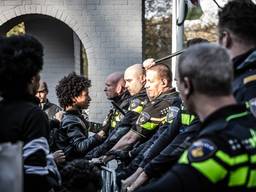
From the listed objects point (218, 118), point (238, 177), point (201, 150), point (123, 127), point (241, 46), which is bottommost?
point (123, 127)

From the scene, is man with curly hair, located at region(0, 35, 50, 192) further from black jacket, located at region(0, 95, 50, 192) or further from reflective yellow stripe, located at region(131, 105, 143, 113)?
reflective yellow stripe, located at region(131, 105, 143, 113)

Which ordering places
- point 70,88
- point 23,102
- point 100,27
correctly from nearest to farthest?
point 23,102 → point 70,88 → point 100,27

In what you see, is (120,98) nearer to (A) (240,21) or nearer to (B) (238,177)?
(A) (240,21)

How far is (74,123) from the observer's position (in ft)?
22.7

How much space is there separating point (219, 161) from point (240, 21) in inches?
50.6

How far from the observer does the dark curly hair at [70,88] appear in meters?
7.18

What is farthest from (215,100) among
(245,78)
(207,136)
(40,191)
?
(40,191)

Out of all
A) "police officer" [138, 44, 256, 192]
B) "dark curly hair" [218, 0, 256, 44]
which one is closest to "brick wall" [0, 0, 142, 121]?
"dark curly hair" [218, 0, 256, 44]

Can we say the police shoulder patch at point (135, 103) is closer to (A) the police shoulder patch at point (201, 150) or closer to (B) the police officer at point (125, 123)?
(B) the police officer at point (125, 123)

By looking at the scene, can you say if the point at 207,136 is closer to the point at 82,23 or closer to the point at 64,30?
the point at 82,23

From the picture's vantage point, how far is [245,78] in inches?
158

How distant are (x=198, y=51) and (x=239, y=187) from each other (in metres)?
0.60

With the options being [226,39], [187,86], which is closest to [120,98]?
[226,39]

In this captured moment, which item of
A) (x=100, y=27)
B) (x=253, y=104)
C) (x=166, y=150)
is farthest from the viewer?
(x=100, y=27)
